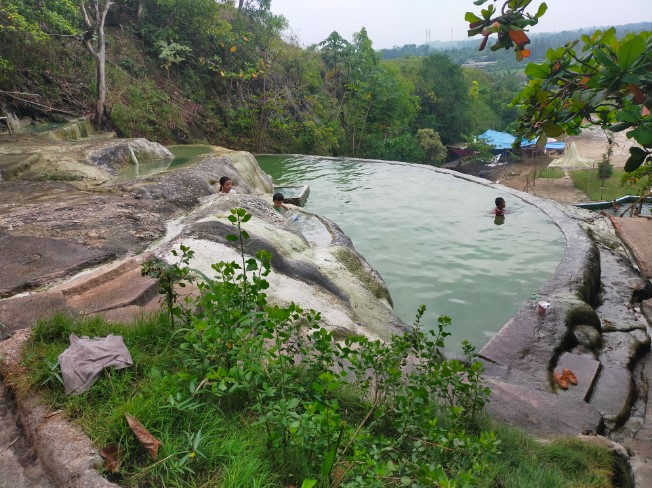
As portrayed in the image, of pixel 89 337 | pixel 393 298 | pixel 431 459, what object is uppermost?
pixel 89 337

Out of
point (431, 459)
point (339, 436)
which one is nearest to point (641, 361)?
point (431, 459)

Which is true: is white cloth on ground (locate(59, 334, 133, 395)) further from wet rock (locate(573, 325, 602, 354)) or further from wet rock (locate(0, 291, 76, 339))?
wet rock (locate(573, 325, 602, 354))

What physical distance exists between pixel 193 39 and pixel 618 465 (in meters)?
20.3

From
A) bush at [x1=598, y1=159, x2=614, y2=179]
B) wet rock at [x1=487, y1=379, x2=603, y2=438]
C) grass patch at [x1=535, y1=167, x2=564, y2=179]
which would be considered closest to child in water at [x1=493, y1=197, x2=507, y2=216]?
wet rock at [x1=487, y1=379, x2=603, y2=438]

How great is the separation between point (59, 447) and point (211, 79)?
19219mm

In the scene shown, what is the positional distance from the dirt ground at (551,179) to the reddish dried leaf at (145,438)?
16630 millimetres

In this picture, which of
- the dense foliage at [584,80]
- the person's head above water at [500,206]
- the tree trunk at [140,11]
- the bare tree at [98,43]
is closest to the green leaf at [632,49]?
the dense foliage at [584,80]

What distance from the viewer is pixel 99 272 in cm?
401

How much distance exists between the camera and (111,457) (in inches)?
71.7

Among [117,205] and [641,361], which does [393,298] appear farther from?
[117,205]

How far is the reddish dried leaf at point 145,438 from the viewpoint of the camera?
1837 mm

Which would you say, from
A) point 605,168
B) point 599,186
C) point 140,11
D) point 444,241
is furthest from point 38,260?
point 605,168

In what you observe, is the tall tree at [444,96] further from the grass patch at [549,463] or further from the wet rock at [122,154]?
the grass patch at [549,463]

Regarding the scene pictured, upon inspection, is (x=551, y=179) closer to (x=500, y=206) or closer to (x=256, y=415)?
(x=500, y=206)
